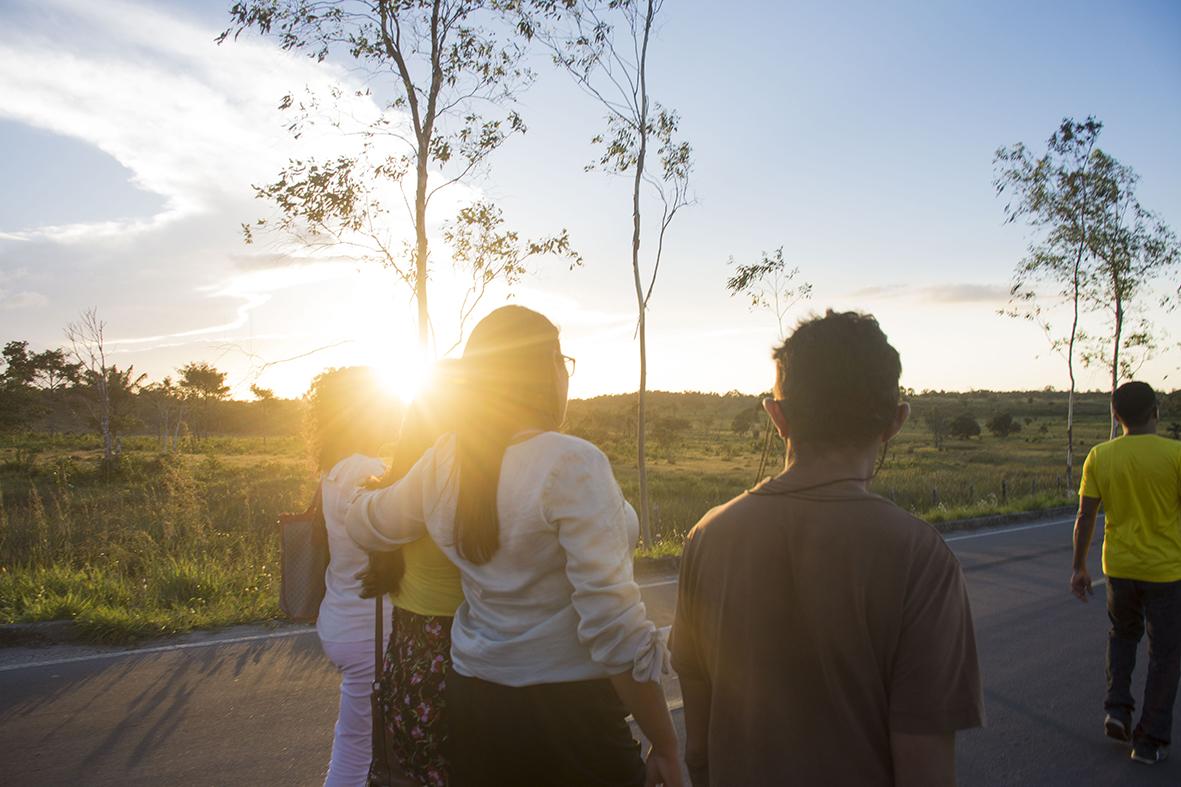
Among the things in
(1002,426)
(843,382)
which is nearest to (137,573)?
(843,382)

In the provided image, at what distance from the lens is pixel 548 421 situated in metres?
2.07

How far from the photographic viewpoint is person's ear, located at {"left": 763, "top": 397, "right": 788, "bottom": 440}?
1809 millimetres

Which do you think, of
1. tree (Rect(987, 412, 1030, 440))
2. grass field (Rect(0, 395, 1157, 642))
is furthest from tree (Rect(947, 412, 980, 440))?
grass field (Rect(0, 395, 1157, 642))

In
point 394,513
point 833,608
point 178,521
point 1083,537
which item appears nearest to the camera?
point 833,608

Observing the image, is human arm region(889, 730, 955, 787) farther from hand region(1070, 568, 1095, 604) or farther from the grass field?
hand region(1070, 568, 1095, 604)

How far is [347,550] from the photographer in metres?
3.07

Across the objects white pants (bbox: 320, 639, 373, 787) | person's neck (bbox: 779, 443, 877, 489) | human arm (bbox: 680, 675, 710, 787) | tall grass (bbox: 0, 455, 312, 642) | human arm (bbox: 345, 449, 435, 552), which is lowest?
tall grass (bbox: 0, 455, 312, 642)

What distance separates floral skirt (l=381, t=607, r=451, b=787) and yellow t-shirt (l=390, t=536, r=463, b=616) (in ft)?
0.11

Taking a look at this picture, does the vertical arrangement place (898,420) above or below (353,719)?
above

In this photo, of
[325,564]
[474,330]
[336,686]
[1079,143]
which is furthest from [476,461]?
[1079,143]

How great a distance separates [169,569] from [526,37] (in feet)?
30.0

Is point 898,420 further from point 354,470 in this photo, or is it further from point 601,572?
point 354,470

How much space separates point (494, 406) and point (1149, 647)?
4532mm

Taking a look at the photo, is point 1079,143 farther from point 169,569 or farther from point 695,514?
point 169,569
